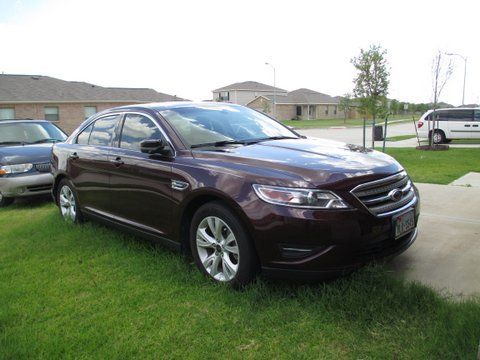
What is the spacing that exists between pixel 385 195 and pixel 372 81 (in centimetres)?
1349

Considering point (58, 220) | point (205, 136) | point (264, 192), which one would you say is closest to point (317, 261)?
point (264, 192)

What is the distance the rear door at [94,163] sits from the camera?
518cm

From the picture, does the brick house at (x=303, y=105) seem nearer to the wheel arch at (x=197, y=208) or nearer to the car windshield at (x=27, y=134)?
the car windshield at (x=27, y=134)

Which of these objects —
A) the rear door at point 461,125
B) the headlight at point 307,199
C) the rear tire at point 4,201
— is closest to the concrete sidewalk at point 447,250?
the headlight at point 307,199

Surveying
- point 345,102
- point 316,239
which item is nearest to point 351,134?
point 345,102

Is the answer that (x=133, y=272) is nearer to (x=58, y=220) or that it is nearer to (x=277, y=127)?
(x=277, y=127)

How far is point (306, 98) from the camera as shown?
7394cm

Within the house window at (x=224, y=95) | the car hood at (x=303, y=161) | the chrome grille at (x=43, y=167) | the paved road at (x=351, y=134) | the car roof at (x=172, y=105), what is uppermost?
the house window at (x=224, y=95)

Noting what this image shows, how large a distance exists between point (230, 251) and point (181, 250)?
0.67 meters

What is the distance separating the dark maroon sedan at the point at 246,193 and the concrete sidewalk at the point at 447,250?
434mm

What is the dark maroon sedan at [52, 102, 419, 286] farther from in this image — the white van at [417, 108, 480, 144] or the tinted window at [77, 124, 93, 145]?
the white van at [417, 108, 480, 144]

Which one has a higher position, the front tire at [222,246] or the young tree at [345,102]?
the young tree at [345,102]

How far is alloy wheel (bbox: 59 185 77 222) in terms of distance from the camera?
20.1ft

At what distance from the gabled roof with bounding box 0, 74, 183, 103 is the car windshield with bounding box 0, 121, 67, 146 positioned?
28.1 metres
